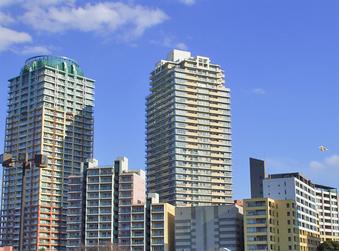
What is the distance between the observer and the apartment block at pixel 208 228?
144250 mm

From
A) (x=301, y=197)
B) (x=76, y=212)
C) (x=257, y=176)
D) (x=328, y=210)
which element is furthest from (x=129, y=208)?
(x=328, y=210)

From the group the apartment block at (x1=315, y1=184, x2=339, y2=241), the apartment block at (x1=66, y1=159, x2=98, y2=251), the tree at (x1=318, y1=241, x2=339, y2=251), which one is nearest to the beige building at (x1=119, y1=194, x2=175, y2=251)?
the apartment block at (x1=66, y1=159, x2=98, y2=251)

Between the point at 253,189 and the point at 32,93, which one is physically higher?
the point at 32,93

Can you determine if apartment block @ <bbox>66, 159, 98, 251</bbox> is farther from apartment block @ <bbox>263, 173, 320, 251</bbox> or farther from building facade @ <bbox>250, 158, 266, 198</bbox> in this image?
building facade @ <bbox>250, 158, 266, 198</bbox>

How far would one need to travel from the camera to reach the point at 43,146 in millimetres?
184000

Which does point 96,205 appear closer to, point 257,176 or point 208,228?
point 208,228

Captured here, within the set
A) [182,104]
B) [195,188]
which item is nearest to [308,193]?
[195,188]

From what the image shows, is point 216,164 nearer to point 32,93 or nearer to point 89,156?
point 89,156

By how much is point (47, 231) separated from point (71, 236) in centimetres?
2001

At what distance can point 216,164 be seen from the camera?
19475cm

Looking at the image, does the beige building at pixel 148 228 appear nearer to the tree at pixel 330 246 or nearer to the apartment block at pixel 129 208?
the apartment block at pixel 129 208

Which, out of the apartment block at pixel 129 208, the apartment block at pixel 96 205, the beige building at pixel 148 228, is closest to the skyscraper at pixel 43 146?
the apartment block at pixel 96 205

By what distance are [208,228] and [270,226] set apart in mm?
15864

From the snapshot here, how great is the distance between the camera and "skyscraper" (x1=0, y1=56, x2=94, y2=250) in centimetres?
17475
